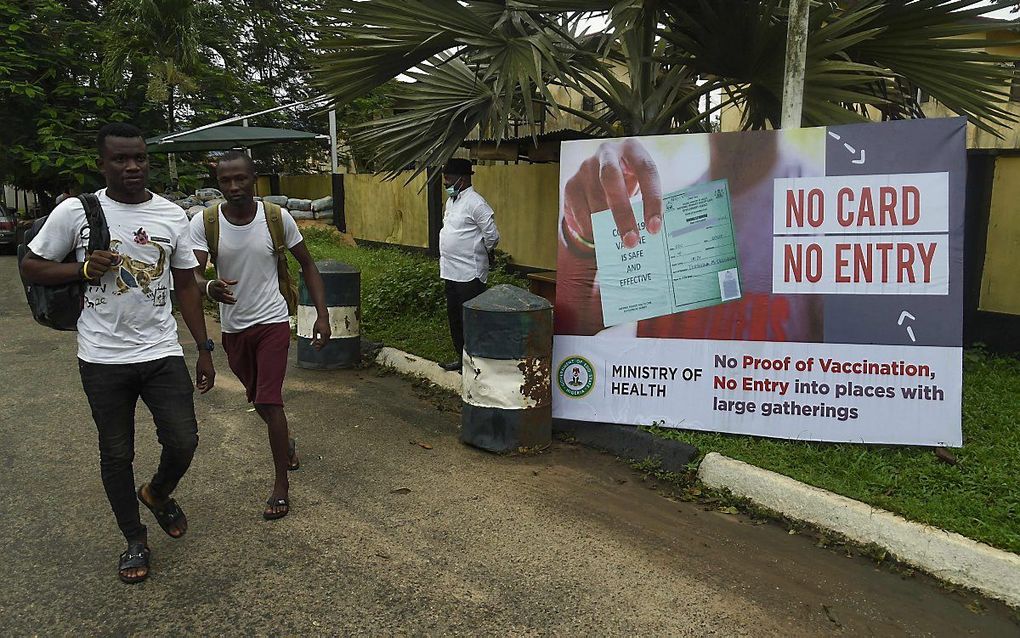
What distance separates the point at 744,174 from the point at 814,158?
0.41 meters

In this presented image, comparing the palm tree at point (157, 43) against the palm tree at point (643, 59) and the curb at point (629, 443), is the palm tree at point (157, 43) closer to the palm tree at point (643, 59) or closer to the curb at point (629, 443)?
the palm tree at point (643, 59)

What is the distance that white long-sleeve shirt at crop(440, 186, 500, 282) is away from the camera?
20.0 feet

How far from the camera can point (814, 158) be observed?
452 cm

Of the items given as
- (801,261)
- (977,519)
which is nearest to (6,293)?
(801,261)

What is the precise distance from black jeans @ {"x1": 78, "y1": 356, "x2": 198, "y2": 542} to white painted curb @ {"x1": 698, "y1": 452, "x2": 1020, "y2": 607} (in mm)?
2769

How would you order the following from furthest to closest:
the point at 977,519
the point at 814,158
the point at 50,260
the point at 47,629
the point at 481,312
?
the point at 481,312 < the point at 814,158 < the point at 977,519 < the point at 50,260 < the point at 47,629

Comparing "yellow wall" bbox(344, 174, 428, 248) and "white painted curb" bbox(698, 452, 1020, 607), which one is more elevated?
"yellow wall" bbox(344, 174, 428, 248)

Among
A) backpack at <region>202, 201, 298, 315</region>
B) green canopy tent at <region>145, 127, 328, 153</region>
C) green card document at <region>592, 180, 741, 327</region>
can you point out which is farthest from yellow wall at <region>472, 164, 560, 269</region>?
backpack at <region>202, 201, 298, 315</region>

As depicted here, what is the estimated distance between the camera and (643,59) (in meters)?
5.79

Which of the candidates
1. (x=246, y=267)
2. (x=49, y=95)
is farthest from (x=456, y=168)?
(x=49, y=95)

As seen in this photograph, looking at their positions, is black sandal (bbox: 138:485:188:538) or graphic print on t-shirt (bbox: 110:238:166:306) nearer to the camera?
graphic print on t-shirt (bbox: 110:238:166:306)

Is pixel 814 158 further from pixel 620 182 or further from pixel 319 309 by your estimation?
pixel 319 309

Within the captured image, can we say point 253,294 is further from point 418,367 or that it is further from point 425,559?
point 418,367

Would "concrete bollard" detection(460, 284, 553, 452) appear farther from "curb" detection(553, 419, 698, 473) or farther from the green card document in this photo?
the green card document
